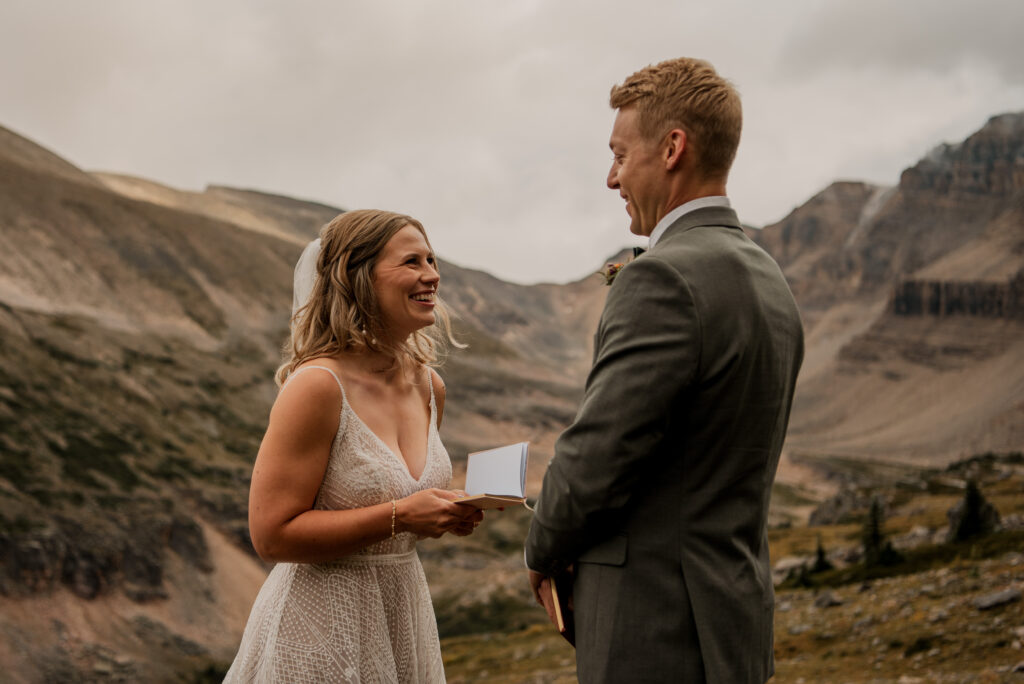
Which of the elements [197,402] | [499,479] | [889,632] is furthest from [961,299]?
[499,479]

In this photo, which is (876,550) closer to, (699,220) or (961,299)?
(699,220)

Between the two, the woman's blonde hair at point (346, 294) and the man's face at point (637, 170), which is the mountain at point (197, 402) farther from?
the man's face at point (637, 170)

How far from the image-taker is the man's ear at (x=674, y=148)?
2.81m

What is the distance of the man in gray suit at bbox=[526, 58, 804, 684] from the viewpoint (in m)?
2.62

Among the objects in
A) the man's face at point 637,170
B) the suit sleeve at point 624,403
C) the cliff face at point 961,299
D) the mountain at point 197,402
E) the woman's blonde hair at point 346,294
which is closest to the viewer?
the suit sleeve at point 624,403

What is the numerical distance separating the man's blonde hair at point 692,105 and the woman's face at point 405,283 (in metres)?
1.08

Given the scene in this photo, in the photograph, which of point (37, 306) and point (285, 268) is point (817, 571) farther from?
point (285, 268)

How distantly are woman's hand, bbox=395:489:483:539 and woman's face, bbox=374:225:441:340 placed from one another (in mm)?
673

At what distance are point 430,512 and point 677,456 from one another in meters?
1.00

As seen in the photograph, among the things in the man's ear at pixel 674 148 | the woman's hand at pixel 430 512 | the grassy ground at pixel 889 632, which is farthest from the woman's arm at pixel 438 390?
the grassy ground at pixel 889 632

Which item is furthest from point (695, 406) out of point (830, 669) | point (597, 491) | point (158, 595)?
point (158, 595)

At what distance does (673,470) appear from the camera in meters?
2.70

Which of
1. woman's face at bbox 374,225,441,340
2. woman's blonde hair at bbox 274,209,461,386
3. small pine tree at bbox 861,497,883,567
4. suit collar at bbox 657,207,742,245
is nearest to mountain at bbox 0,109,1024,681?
woman's face at bbox 374,225,441,340

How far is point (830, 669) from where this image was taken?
1241 cm
